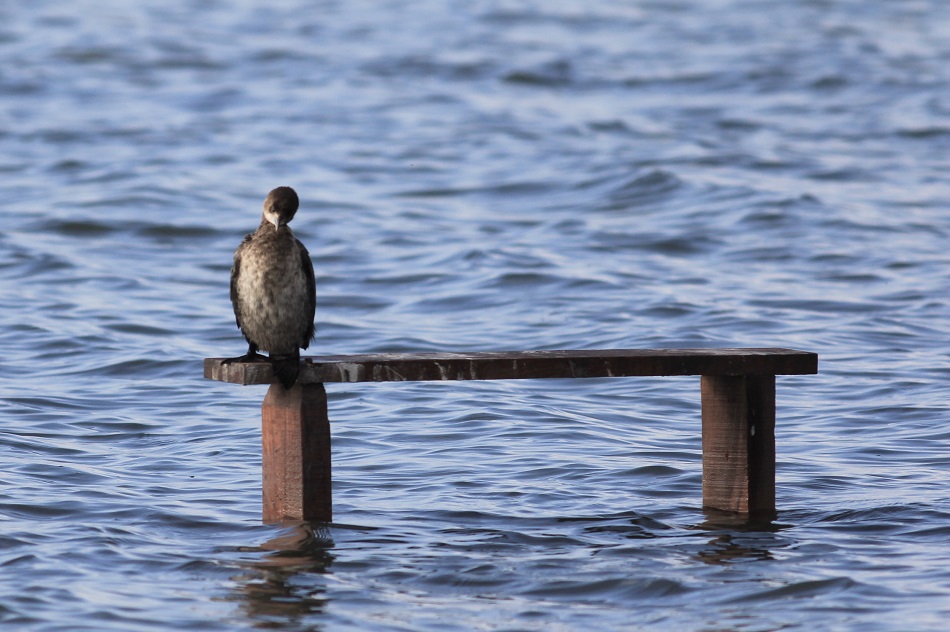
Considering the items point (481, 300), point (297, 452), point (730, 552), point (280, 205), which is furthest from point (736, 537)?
point (481, 300)

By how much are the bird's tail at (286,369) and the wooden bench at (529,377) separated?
0.04 metres

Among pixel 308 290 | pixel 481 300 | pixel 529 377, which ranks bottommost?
pixel 529 377

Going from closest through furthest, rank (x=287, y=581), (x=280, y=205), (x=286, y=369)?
(x=287, y=581)
(x=286, y=369)
(x=280, y=205)

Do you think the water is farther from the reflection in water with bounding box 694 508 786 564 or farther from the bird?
the bird

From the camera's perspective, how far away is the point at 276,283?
6.08 meters

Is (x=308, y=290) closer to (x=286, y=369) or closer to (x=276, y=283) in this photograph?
(x=276, y=283)

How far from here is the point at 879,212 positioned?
16.6 m

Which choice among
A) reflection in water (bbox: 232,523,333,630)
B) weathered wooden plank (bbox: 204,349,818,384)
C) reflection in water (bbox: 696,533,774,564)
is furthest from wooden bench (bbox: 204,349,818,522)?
reflection in water (bbox: 696,533,774,564)

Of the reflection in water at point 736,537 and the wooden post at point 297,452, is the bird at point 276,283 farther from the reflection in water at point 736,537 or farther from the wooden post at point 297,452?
the reflection in water at point 736,537

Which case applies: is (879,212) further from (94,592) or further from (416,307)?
(94,592)

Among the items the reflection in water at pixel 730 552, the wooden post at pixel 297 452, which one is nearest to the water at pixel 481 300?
the reflection in water at pixel 730 552

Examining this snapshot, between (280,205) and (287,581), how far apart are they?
4.91 ft

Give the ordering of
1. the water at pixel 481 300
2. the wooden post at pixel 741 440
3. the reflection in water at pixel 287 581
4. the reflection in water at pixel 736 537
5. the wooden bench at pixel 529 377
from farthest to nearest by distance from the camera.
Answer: the wooden post at pixel 741 440, the reflection in water at pixel 736 537, the wooden bench at pixel 529 377, the water at pixel 481 300, the reflection in water at pixel 287 581

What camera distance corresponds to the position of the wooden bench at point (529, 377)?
5984 millimetres
